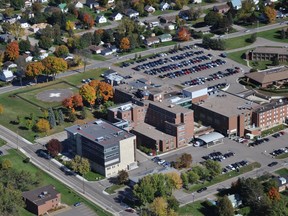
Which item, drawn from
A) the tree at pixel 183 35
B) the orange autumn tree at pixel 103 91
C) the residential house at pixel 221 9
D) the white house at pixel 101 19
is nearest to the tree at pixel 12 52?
the white house at pixel 101 19

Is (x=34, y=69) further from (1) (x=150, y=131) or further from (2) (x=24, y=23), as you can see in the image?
(2) (x=24, y=23)

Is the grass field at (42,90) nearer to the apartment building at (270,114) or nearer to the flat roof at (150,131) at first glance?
the flat roof at (150,131)

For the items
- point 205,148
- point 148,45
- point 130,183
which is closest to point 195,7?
point 148,45

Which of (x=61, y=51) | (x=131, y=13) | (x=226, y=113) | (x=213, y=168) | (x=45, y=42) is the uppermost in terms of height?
(x=131, y=13)

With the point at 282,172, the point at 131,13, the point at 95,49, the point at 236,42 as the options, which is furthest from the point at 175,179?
the point at 131,13

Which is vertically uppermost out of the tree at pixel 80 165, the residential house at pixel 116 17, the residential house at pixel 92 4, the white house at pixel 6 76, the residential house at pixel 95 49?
the residential house at pixel 92 4

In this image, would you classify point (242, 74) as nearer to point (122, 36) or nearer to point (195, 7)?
point (122, 36)
